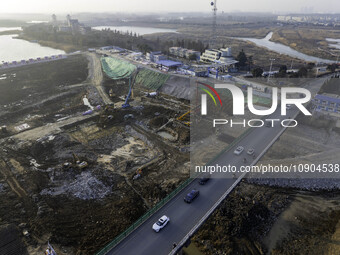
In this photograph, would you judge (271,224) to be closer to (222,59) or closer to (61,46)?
(222,59)

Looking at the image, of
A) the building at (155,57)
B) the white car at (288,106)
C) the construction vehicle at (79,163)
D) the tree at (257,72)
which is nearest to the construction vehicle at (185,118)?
the white car at (288,106)

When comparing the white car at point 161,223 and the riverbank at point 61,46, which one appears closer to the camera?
the white car at point 161,223

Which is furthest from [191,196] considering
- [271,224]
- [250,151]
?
[250,151]

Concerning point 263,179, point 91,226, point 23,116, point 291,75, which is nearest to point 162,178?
point 91,226

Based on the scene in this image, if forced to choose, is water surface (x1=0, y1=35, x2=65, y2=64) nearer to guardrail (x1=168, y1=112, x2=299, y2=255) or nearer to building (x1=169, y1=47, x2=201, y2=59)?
building (x1=169, y1=47, x2=201, y2=59)

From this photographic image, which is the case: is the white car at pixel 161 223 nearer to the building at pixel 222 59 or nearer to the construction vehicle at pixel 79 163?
the construction vehicle at pixel 79 163

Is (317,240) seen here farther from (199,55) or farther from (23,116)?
(199,55)

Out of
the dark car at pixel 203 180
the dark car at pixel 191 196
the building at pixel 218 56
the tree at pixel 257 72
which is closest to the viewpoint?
the dark car at pixel 191 196
